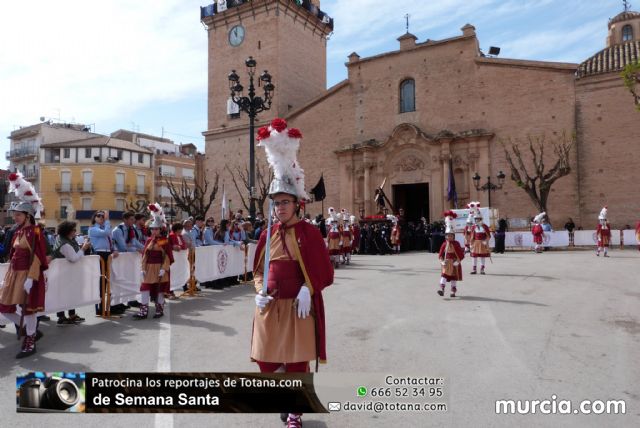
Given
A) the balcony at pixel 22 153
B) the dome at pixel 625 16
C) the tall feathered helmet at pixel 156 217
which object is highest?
the dome at pixel 625 16

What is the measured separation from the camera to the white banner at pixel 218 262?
11.1 m

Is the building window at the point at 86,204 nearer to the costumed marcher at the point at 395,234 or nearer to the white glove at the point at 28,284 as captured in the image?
the costumed marcher at the point at 395,234

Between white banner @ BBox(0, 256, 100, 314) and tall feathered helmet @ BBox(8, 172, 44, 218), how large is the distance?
1.37 meters

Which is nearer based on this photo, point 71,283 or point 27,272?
point 27,272

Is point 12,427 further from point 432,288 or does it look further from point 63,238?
point 432,288

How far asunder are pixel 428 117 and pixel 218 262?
71.9ft

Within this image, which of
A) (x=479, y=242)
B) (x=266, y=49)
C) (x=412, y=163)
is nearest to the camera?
(x=479, y=242)

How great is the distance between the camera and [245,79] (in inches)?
1425

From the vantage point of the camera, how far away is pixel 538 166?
82.2 ft

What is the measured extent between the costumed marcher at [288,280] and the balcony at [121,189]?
49941 millimetres

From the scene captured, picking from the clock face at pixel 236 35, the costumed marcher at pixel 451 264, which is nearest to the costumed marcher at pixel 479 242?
the costumed marcher at pixel 451 264

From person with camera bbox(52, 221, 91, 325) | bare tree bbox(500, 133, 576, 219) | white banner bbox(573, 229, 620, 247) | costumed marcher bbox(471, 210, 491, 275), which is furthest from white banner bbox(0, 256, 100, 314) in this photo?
white banner bbox(573, 229, 620, 247)

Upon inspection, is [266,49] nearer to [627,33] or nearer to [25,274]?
[25,274]

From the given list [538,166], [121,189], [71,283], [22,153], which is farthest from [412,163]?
[22,153]
